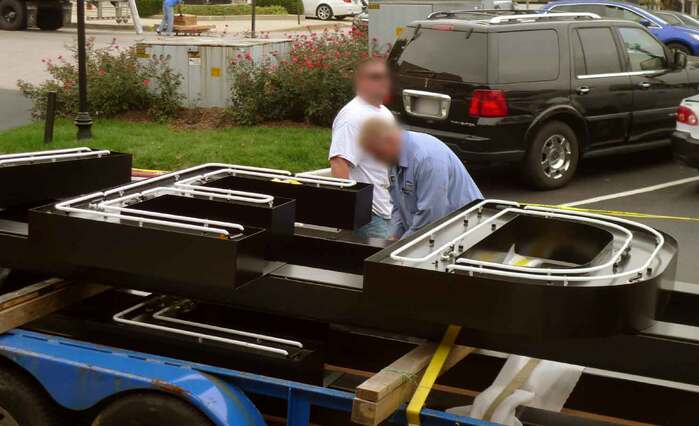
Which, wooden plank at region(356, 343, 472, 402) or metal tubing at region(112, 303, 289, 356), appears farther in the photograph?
metal tubing at region(112, 303, 289, 356)

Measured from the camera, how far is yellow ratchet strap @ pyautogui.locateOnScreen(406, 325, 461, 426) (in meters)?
4.00

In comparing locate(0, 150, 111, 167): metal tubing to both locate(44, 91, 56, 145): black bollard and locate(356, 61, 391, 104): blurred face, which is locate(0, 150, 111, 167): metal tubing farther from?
locate(44, 91, 56, 145): black bollard

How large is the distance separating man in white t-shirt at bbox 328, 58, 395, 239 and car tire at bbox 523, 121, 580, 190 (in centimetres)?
580

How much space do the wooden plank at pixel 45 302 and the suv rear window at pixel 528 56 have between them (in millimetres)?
7555

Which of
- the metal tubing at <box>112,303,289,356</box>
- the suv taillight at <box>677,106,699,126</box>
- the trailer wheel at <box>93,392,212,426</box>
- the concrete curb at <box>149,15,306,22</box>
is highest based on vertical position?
the concrete curb at <box>149,15,306,22</box>

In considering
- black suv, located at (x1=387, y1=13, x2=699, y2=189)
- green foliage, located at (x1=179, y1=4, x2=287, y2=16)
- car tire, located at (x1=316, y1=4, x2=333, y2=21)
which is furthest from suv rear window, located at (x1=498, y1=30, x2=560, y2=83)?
green foliage, located at (x1=179, y1=4, x2=287, y2=16)

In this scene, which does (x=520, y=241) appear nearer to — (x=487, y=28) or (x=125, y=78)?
(x=487, y=28)

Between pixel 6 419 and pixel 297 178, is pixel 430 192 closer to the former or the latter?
pixel 297 178

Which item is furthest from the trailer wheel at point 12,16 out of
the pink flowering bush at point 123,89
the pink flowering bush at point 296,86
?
the pink flowering bush at point 296,86

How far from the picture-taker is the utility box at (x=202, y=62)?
1619 centimetres

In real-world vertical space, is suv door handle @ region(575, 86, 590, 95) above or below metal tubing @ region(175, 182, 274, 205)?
below

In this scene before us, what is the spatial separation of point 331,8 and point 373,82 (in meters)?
37.5

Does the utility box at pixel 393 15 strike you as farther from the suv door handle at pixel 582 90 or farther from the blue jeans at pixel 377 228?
the blue jeans at pixel 377 228

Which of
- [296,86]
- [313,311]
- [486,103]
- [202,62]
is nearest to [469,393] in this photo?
[313,311]
